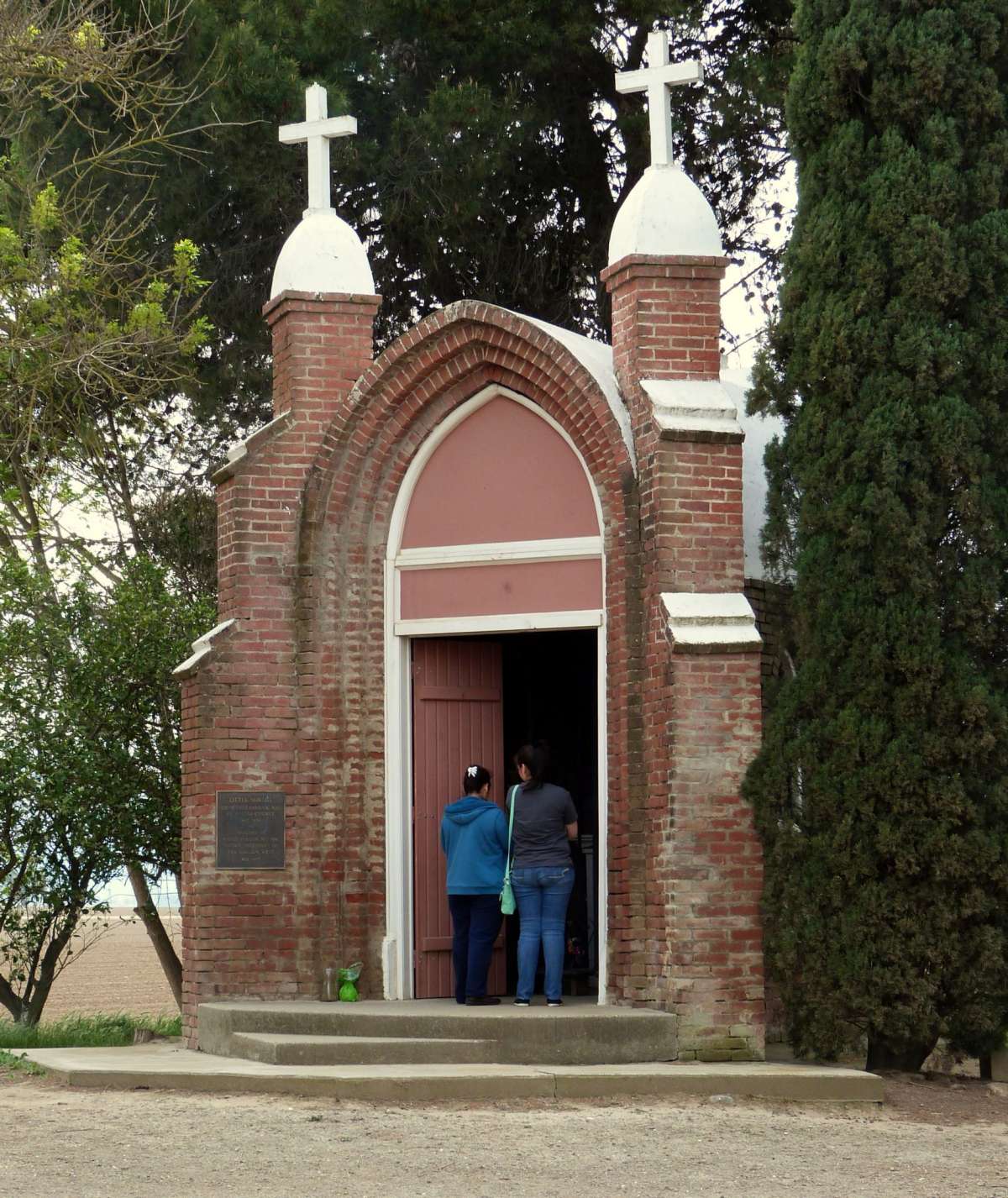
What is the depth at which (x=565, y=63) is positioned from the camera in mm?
17375

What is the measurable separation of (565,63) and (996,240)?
8.27 m

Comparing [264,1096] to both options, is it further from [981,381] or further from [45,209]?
[45,209]

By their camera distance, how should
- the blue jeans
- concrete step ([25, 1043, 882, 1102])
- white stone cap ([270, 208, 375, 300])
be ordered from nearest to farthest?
concrete step ([25, 1043, 882, 1102])
the blue jeans
white stone cap ([270, 208, 375, 300])

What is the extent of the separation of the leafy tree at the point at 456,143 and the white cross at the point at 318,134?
3.46 m

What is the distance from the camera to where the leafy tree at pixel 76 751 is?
45.8 ft

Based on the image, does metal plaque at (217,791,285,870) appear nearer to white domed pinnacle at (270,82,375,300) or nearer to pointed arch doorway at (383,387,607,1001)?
pointed arch doorway at (383,387,607,1001)

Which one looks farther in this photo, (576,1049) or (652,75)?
(652,75)

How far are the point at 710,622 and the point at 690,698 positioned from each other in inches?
19.0

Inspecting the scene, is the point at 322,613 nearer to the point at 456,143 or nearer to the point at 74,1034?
the point at 74,1034

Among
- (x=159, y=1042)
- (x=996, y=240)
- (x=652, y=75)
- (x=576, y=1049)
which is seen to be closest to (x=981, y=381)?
(x=996, y=240)

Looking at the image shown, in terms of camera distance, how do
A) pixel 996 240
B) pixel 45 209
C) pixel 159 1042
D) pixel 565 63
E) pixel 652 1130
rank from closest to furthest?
pixel 652 1130
pixel 996 240
pixel 159 1042
pixel 45 209
pixel 565 63

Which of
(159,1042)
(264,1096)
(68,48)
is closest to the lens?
(264,1096)

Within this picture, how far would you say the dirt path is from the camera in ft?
23.5

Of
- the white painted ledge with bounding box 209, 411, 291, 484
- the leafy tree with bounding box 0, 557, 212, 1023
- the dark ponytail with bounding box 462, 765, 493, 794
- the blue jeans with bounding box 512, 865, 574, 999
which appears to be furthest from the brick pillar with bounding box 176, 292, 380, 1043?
the leafy tree with bounding box 0, 557, 212, 1023
